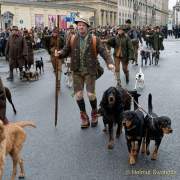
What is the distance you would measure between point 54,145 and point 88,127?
1.25 meters

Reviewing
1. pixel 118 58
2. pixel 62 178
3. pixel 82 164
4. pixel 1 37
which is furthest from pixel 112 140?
pixel 1 37

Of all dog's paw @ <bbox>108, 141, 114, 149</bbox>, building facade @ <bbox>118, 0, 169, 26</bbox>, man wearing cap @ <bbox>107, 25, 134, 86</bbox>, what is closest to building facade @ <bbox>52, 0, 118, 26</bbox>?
building facade @ <bbox>118, 0, 169, 26</bbox>

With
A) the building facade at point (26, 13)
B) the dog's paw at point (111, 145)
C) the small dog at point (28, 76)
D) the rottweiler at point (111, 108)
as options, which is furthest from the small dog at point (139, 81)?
the building facade at point (26, 13)

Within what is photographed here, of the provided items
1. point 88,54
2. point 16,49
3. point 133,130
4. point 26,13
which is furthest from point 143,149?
point 26,13

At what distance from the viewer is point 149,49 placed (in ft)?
73.0

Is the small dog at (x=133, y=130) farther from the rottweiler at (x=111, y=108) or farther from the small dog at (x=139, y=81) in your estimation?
the small dog at (x=139, y=81)

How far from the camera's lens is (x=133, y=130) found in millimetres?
6359

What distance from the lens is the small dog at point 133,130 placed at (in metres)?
6.29

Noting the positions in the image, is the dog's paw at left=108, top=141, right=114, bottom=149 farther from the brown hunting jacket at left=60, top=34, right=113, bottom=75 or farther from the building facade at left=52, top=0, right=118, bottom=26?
the building facade at left=52, top=0, right=118, bottom=26

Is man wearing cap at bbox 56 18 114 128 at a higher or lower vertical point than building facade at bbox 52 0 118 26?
lower

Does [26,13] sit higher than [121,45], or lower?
higher

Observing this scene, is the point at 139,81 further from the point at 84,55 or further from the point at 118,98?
the point at 118,98

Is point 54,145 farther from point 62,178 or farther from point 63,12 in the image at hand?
point 63,12

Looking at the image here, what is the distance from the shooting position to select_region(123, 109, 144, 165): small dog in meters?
6.29
